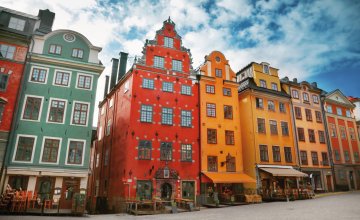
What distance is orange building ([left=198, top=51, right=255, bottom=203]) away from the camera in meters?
27.4

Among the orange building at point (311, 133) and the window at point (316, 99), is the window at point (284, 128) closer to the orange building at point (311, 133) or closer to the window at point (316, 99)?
the orange building at point (311, 133)

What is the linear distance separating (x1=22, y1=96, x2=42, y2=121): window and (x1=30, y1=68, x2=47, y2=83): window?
1.70 meters

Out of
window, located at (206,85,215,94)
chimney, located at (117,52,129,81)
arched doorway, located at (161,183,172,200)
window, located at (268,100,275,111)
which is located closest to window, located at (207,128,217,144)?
window, located at (206,85,215,94)

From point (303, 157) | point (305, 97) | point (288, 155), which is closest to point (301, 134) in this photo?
point (303, 157)

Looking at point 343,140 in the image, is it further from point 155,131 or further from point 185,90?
point 155,131

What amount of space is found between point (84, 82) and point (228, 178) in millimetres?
17266

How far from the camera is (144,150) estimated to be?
82.9ft

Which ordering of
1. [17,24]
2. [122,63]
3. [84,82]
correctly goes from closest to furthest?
[17,24] → [84,82] → [122,63]

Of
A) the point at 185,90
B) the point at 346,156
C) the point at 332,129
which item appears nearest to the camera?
the point at 185,90

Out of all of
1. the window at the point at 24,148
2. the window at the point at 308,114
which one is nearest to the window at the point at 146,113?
the window at the point at 24,148

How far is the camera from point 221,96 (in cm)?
3120

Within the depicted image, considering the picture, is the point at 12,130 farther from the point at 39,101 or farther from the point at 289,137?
the point at 289,137

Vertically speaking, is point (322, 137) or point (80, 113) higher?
point (322, 137)

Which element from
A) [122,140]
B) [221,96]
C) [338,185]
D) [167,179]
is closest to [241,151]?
[221,96]
